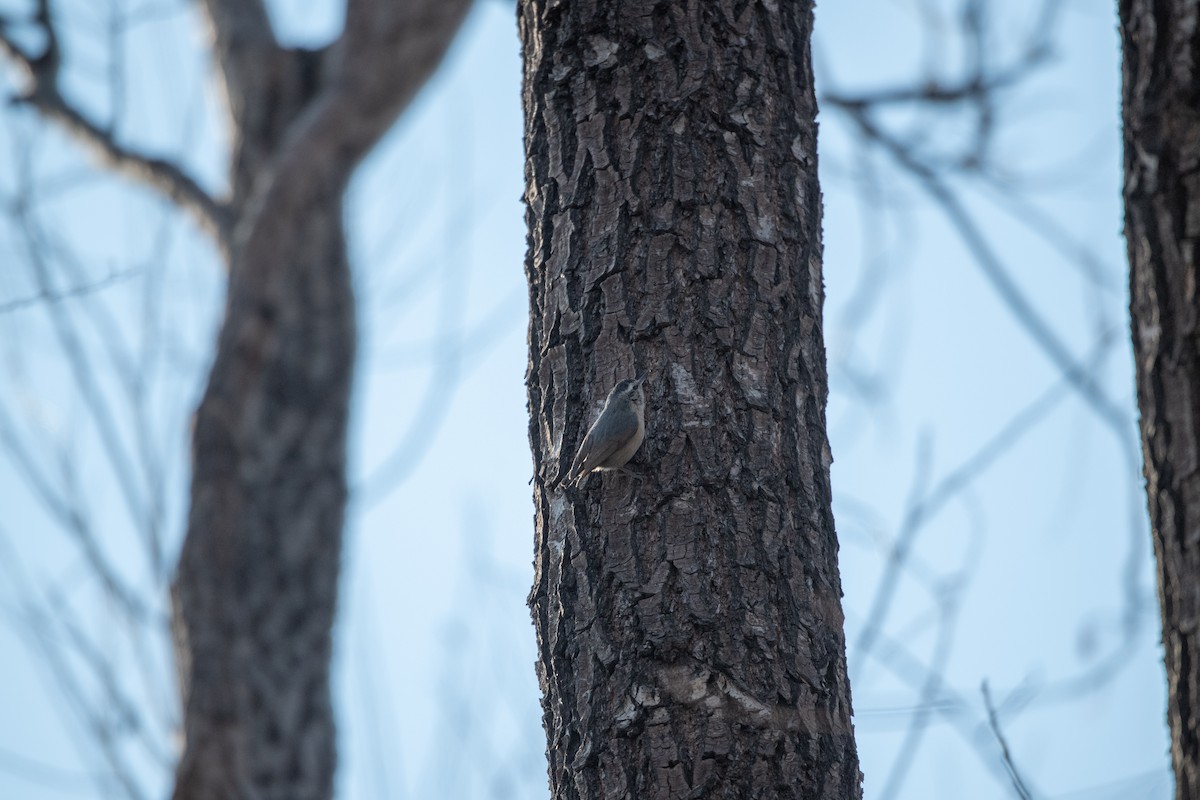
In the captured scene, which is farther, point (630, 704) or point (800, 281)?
point (800, 281)

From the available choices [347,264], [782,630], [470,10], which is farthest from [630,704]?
[470,10]

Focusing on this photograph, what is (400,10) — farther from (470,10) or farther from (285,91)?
(285,91)

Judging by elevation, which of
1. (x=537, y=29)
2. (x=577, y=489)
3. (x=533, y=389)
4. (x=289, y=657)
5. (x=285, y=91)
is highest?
(x=285, y=91)

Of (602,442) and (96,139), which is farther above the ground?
(96,139)

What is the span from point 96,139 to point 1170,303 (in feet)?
17.8

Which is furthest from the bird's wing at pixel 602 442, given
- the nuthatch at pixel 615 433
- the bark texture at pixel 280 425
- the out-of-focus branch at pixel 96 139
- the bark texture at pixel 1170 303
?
the out-of-focus branch at pixel 96 139

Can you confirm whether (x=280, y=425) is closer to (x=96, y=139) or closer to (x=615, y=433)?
(x=96, y=139)

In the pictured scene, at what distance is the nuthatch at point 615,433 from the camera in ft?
7.13

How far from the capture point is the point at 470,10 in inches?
231

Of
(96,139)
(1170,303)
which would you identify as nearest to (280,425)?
(96,139)

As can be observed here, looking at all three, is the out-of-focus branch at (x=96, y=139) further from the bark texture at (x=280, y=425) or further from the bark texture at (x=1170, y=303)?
the bark texture at (x=1170, y=303)

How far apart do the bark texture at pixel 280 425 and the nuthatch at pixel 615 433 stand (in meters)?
2.87

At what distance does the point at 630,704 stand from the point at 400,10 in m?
4.37

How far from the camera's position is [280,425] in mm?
5340
